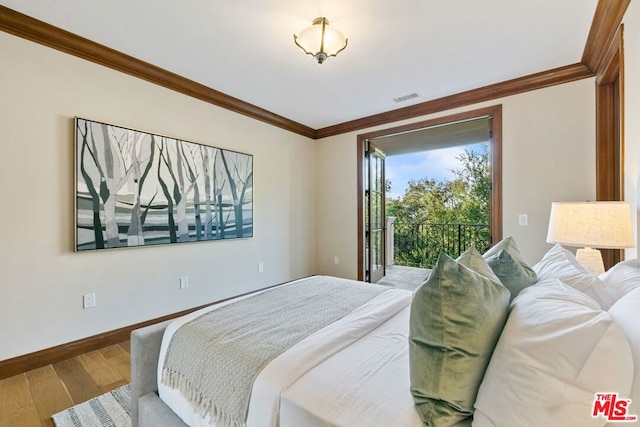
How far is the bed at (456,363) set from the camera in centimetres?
64

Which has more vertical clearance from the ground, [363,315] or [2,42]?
[2,42]

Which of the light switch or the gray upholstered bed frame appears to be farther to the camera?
the light switch

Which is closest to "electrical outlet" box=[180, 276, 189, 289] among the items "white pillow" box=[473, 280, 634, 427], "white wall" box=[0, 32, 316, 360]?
"white wall" box=[0, 32, 316, 360]

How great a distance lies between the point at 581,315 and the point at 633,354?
0.11 metres

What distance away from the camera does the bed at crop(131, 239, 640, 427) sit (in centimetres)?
64

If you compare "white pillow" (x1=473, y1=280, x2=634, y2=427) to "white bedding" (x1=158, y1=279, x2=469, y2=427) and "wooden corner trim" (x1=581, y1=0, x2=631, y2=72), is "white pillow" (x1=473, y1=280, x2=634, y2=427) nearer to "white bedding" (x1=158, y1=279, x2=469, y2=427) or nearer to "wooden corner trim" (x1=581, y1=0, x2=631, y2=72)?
"white bedding" (x1=158, y1=279, x2=469, y2=427)

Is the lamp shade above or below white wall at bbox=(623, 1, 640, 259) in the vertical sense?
below

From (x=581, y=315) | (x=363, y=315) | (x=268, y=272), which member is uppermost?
(x=581, y=315)

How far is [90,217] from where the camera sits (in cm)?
235

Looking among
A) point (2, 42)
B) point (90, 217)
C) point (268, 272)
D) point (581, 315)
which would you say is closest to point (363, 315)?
point (581, 315)

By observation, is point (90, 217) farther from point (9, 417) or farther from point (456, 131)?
point (456, 131)

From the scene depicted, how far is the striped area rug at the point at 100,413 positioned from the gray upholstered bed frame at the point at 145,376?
0.34m

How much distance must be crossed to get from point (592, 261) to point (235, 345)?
2360 mm

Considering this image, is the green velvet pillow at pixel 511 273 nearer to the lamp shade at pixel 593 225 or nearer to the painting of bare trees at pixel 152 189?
the lamp shade at pixel 593 225
